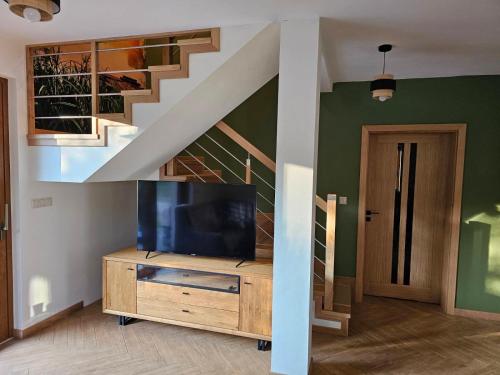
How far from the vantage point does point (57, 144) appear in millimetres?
2957

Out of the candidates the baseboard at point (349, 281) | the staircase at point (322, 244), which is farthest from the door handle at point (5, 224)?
the baseboard at point (349, 281)

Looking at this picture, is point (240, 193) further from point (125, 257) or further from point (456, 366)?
point (456, 366)

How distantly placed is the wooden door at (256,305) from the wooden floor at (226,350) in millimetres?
219

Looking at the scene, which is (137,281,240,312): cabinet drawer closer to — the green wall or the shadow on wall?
the green wall

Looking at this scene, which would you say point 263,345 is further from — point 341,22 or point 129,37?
point 129,37

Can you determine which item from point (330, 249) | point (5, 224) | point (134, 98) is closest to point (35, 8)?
point (134, 98)

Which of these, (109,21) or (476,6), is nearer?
(476,6)

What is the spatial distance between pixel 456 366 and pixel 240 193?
2197mm

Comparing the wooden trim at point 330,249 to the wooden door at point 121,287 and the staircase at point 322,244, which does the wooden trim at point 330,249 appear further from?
the wooden door at point 121,287

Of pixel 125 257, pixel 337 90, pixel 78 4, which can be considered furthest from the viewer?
pixel 337 90

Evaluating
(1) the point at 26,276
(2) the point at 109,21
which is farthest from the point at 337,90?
(1) the point at 26,276

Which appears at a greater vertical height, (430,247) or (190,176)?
(190,176)

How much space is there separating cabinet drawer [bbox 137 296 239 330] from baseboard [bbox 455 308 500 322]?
2489 millimetres

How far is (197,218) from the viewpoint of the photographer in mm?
3160
